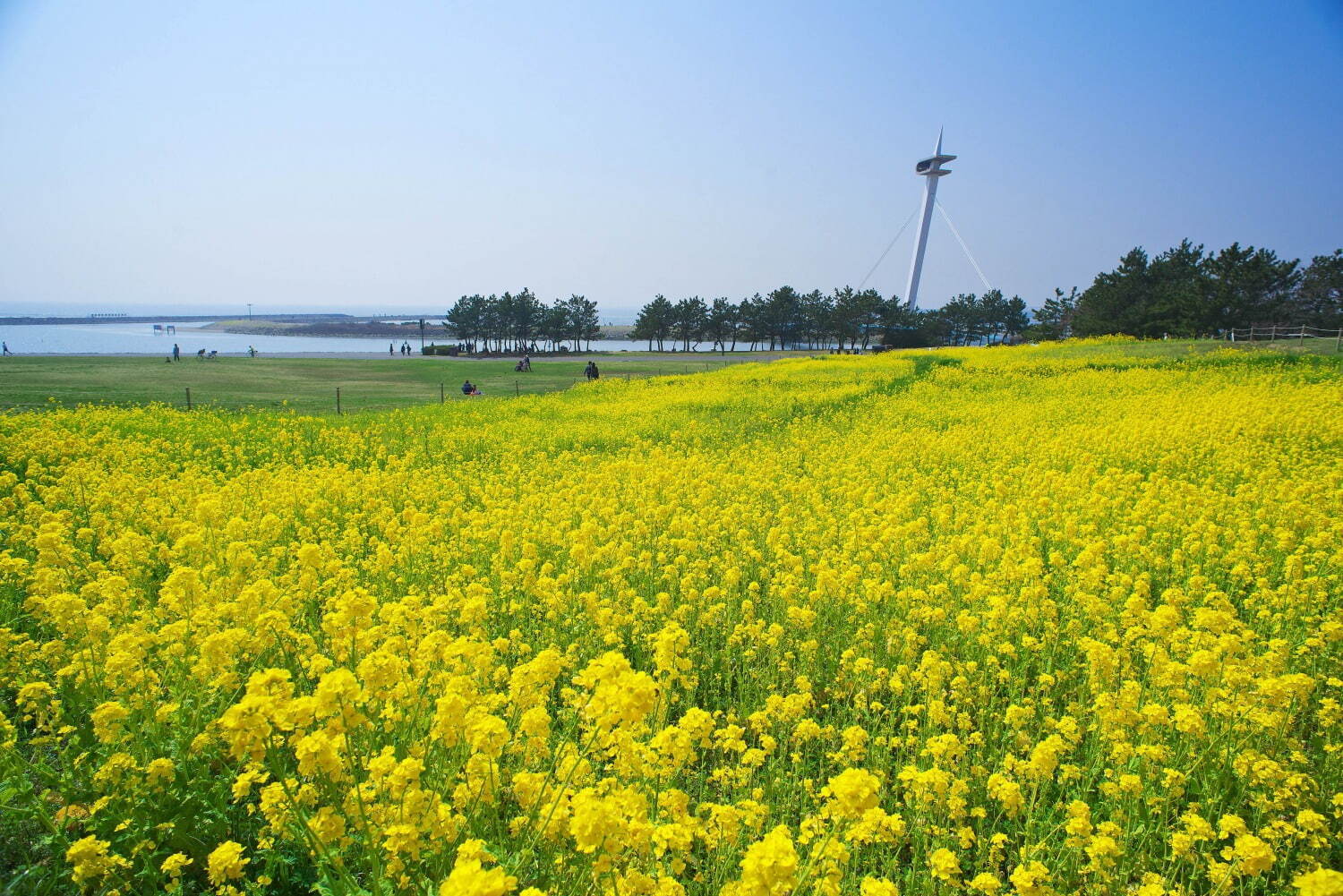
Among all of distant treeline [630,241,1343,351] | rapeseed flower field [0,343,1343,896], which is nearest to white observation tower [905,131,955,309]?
distant treeline [630,241,1343,351]

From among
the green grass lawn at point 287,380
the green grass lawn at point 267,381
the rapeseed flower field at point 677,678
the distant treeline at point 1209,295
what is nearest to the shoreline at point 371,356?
the green grass lawn at point 267,381

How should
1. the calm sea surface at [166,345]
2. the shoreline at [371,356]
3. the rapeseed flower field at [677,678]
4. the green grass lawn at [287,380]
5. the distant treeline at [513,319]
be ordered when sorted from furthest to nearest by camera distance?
the distant treeline at [513,319], the calm sea surface at [166,345], the shoreline at [371,356], the green grass lawn at [287,380], the rapeseed flower field at [677,678]

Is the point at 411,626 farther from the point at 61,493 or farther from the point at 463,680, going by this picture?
the point at 61,493

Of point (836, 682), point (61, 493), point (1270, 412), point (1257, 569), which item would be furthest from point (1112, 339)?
point (61, 493)

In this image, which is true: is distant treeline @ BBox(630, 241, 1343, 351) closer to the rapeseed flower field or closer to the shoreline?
the shoreline

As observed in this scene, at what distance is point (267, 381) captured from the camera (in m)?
35.6

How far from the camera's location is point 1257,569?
6289mm

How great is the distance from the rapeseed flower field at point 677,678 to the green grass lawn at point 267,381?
15.0m

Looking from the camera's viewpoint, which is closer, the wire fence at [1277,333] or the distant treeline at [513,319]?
the wire fence at [1277,333]

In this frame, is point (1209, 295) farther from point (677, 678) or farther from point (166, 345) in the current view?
point (166, 345)

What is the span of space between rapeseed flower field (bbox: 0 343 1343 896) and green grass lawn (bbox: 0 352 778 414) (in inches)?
590

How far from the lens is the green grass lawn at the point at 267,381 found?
2458cm

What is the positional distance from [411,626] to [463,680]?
1.19 m

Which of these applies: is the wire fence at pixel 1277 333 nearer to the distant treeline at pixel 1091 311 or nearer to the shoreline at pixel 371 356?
the distant treeline at pixel 1091 311
